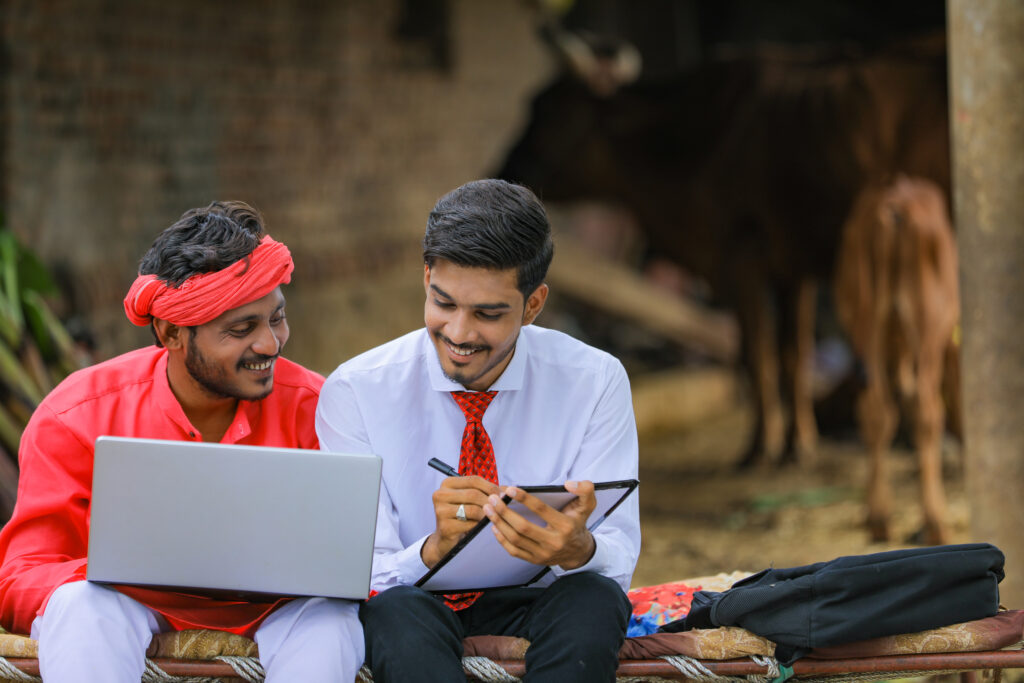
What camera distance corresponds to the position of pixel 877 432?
5898 mm

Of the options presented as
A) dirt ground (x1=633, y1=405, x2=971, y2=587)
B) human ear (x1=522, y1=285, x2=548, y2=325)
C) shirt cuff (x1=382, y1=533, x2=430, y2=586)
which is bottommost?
dirt ground (x1=633, y1=405, x2=971, y2=587)

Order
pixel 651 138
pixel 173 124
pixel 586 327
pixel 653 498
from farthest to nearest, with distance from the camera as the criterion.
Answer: pixel 586 327 < pixel 651 138 < pixel 653 498 < pixel 173 124

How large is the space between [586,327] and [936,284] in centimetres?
Result: 511

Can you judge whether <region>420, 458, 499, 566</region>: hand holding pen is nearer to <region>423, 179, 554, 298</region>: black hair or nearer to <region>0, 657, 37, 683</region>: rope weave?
<region>423, 179, 554, 298</region>: black hair

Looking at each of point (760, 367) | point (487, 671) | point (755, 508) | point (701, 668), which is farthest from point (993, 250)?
point (760, 367)

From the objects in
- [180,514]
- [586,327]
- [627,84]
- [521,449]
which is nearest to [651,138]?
[627,84]

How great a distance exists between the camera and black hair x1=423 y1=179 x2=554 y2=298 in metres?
2.61

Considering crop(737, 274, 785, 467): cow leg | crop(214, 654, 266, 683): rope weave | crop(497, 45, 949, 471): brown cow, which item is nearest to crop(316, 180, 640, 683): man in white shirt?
crop(214, 654, 266, 683): rope weave

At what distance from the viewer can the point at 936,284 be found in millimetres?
5516

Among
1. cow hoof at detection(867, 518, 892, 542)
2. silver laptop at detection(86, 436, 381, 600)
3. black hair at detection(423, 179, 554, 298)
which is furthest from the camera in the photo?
cow hoof at detection(867, 518, 892, 542)

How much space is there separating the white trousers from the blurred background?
188 centimetres

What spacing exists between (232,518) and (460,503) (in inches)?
18.2

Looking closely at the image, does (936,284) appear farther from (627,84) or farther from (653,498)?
(627,84)

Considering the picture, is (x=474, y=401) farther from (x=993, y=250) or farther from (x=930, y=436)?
(x=930, y=436)
